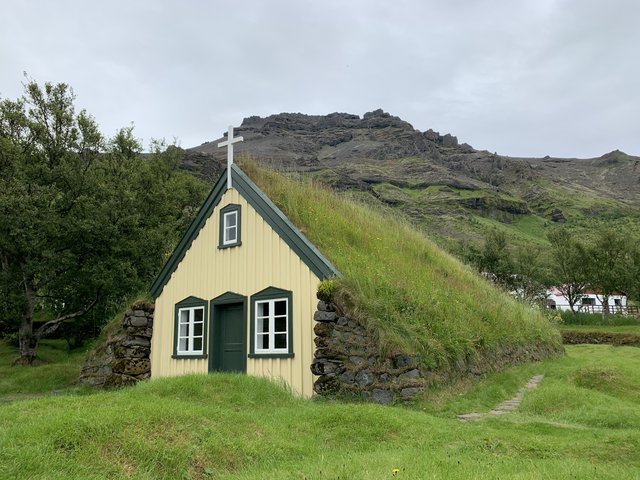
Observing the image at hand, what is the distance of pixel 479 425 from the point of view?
8320 mm

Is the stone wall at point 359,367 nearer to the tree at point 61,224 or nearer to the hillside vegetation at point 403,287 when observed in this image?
the hillside vegetation at point 403,287

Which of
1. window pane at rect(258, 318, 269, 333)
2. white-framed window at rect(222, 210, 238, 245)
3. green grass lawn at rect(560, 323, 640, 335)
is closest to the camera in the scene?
window pane at rect(258, 318, 269, 333)

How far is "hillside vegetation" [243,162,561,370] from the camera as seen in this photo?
1102 cm

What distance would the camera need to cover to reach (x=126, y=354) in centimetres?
1508

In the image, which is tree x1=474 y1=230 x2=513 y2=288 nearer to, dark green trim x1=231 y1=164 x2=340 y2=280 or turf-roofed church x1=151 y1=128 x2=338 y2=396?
turf-roofed church x1=151 y1=128 x2=338 y2=396

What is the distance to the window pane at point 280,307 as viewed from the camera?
12352 mm

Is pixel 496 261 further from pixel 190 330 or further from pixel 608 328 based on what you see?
pixel 190 330

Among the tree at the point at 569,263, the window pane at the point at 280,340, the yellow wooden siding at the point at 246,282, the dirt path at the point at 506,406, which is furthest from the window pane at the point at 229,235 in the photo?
the tree at the point at 569,263

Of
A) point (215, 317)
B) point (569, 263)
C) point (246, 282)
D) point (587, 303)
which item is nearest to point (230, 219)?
point (246, 282)

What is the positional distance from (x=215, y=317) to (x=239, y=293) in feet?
3.87

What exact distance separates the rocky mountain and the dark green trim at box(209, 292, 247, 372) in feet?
179

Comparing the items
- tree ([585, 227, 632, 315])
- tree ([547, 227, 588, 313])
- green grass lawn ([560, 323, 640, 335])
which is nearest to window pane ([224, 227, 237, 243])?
green grass lawn ([560, 323, 640, 335])

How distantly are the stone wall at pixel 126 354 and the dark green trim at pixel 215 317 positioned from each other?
3.01m

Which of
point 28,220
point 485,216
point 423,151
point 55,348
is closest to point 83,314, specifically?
point 55,348
